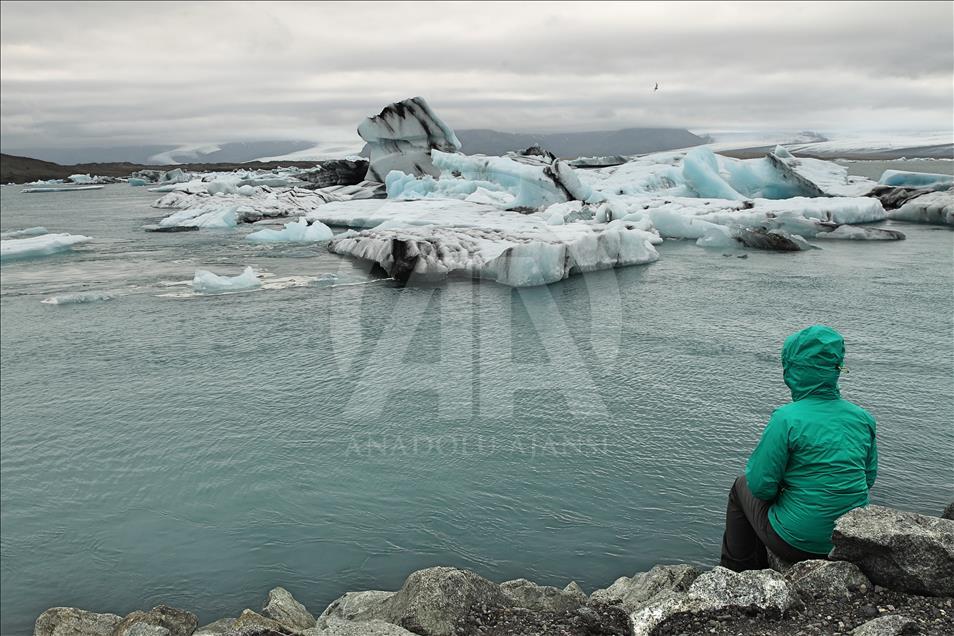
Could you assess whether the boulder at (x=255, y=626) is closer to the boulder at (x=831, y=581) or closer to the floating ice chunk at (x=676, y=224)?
the boulder at (x=831, y=581)

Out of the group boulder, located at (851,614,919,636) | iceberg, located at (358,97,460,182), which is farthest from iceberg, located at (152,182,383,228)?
boulder, located at (851,614,919,636)

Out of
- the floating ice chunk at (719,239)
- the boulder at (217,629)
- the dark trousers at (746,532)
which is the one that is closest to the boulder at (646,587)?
the dark trousers at (746,532)

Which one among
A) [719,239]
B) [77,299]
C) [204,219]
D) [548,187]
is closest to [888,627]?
[77,299]

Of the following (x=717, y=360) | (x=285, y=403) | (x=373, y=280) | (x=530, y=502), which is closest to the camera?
(x=530, y=502)

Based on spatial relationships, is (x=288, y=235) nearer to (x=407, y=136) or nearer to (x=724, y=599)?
(x=407, y=136)

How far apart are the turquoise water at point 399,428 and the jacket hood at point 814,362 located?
1.55m

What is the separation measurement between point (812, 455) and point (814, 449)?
1.1 inches

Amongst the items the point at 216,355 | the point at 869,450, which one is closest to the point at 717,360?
the point at 869,450

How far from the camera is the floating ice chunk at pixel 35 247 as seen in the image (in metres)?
15.7

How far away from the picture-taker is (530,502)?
16.1 ft

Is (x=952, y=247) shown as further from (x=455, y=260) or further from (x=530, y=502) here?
(x=530, y=502)

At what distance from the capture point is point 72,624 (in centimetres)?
331

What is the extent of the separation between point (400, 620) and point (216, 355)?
6.11 m

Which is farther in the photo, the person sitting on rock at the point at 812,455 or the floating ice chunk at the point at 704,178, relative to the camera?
the floating ice chunk at the point at 704,178
